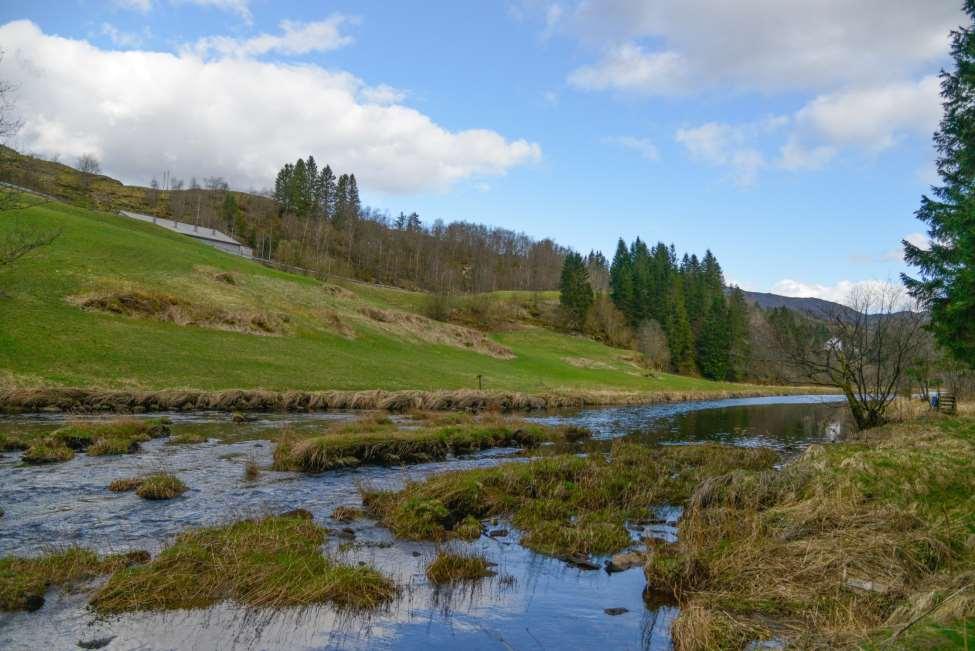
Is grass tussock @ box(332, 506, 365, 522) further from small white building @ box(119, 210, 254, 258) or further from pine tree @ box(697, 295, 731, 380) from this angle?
small white building @ box(119, 210, 254, 258)

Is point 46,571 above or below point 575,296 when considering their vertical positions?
below

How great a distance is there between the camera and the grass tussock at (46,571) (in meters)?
7.75

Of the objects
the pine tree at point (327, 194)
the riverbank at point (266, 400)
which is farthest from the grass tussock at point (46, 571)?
the pine tree at point (327, 194)

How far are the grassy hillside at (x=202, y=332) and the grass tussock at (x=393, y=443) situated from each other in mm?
15225

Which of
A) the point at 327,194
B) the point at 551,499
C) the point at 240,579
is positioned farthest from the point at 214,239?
the point at 240,579

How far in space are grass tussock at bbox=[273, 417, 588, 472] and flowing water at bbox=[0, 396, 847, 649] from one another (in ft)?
2.52

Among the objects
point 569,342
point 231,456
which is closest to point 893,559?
point 231,456

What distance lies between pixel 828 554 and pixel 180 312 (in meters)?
45.3

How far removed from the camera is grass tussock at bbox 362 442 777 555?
38.4 ft

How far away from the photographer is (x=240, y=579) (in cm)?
865

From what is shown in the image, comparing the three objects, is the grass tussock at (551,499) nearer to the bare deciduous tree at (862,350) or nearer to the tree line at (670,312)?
the bare deciduous tree at (862,350)

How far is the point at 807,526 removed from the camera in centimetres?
1098

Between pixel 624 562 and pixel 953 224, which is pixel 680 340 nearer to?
pixel 953 224

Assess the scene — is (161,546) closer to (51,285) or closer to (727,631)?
(727,631)
